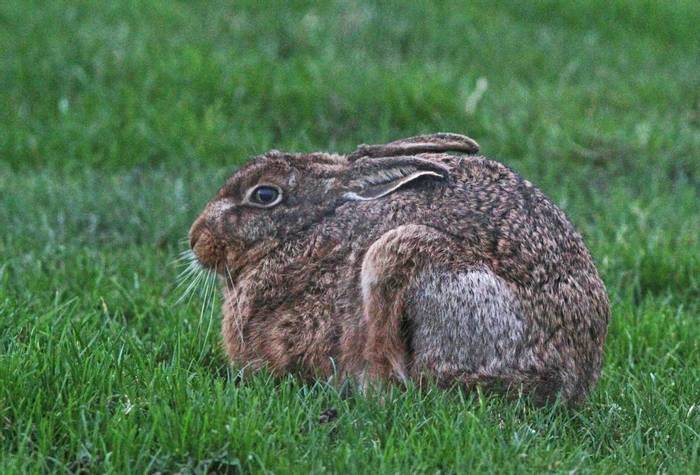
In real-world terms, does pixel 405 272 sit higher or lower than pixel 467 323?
higher

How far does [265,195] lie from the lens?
5.16 meters

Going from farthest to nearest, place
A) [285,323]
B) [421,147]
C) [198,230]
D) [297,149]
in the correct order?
[297,149] < [198,230] < [421,147] < [285,323]

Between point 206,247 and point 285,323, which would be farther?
point 206,247

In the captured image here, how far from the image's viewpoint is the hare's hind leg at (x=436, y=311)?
4348 mm

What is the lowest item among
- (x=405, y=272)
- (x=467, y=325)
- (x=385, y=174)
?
(x=467, y=325)

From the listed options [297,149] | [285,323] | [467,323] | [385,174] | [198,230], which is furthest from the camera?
[297,149]

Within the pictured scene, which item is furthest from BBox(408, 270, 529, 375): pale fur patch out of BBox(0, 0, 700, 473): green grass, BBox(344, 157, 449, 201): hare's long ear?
BBox(344, 157, 449, 201): hare's long ear

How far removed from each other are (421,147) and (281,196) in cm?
62

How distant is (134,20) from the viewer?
10.4 metres

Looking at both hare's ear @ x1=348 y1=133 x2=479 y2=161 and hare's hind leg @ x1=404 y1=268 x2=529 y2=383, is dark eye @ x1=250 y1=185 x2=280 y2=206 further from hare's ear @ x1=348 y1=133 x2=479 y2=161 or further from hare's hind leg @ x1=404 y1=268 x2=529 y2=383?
hare's hind leg @ x1=404 y1=268 x2=529 y2=383

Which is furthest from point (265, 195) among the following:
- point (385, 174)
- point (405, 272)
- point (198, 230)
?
point (405, 272)

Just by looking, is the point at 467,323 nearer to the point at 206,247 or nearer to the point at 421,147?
the point at 421,147

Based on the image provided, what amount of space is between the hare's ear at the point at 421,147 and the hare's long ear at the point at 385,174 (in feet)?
0.39

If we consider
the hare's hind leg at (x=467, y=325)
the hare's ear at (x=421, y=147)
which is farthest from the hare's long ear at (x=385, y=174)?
the hare's hind leg at (x=467, y=325)
